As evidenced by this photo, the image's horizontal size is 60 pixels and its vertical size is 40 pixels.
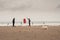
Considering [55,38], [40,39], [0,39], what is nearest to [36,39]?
[40,39]

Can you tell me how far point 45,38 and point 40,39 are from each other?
532 mm

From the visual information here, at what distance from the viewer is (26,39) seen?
13.6 meters

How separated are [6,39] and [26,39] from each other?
133 cm

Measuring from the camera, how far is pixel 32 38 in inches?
552

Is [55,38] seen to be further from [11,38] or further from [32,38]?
[11,38]

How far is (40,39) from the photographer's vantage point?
13.5 m

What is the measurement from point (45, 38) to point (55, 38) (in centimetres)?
69

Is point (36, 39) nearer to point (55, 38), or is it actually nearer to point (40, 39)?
point (40, 39)

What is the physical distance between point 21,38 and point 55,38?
2323 millimetres

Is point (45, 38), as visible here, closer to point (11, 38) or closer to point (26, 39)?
point (26, 39)

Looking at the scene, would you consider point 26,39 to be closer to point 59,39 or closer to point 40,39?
point 40,39

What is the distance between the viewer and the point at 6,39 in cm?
1357

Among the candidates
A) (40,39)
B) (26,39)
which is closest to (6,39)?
(26,39)

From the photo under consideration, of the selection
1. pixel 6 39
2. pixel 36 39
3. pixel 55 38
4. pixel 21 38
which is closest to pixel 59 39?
pixel 55 38
